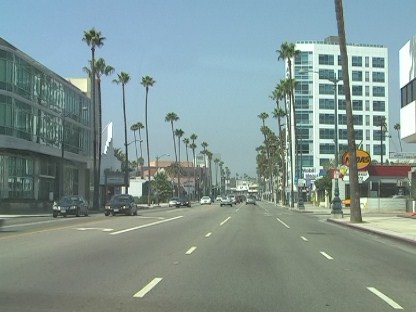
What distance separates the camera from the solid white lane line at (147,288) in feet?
33.4

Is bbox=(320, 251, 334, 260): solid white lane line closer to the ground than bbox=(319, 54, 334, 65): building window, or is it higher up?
closer to the ground

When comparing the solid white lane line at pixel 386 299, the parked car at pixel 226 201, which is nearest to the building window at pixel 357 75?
the parked car at pixel 226 201

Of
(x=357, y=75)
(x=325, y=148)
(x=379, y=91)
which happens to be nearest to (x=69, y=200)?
(x=325, y=148)

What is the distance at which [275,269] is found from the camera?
13930mm

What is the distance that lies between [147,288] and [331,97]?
13369cm

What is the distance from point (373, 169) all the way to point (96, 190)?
32.5 m

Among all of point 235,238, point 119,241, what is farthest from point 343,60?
point 119,241

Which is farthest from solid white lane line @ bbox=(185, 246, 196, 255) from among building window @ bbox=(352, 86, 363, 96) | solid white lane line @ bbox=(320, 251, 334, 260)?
building window @ bbox=(352, 86, 363, 96)

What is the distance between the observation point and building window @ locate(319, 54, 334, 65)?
138m

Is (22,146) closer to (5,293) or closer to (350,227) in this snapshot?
(350,227)

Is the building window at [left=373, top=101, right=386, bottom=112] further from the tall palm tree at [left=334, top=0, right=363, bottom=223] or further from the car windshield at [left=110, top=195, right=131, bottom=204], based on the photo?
the tall palm tree at [left=334, top=0, right=363, bottom=223]

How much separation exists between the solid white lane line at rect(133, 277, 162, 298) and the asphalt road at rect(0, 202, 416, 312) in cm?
2

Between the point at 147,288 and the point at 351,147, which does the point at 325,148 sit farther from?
the point at 147,288

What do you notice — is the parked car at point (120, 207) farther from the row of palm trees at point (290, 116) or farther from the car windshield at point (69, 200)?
the row of palm trees at point (290, 116)
